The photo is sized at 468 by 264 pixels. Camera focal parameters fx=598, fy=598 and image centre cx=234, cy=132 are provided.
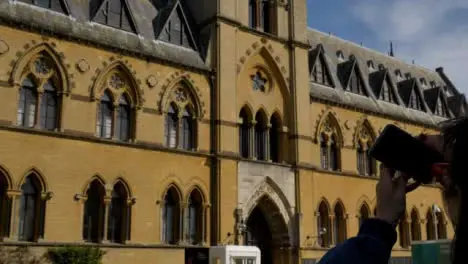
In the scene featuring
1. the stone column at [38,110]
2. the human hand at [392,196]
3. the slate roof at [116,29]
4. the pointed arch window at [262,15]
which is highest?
the pointed arch window at [262,15]

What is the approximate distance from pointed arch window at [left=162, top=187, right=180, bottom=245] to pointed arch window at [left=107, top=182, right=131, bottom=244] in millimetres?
1724

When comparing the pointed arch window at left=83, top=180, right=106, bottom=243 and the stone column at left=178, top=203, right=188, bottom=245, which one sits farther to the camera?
the stone column at left=178, top=203, right=188, bottom=245

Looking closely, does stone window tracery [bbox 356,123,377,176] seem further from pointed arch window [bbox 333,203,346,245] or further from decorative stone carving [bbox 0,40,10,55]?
decorative stone carving [bbox 0,40,10,55]

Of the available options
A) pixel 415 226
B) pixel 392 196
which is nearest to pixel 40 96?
pixel 392 196

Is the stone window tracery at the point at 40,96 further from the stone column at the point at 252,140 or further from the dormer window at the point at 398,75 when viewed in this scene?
the dormer window at the point at 398,75

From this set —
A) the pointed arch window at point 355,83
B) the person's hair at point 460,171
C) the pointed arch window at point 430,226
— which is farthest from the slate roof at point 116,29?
the person's hair at point 460,171

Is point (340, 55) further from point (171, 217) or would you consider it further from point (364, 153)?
point (171, 217)

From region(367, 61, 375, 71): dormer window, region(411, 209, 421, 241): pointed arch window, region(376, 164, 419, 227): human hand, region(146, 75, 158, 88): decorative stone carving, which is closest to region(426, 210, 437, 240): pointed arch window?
region(411, 209, 421, 241): pointed arch window

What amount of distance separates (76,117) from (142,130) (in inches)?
107

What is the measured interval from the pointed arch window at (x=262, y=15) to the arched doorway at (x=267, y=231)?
820cm

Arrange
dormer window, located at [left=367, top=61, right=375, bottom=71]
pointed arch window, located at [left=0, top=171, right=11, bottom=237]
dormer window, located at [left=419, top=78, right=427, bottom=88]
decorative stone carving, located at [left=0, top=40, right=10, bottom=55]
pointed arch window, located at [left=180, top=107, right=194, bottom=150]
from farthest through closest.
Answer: dormer window, located at [left=419, top=78, right=427, bottom=88] < dormer window, located at [left=367, top=61, right=375, bottom=71] < pointed arch window, located at [left=180, top=107, right=194, bottom=150] < decorative stone carving, located at [left=0, top=40, right=10, bottom=55] < pointed arch window, located at [left=0, top=171, right=11, bottom=237]

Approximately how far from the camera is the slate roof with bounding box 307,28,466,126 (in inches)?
1270

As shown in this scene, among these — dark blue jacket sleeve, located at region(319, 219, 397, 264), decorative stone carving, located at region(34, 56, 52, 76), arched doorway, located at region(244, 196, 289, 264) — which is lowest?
dark blue jacket sleeve, located at region(319, 219, 397, 264)

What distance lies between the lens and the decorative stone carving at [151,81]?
23.5 m
